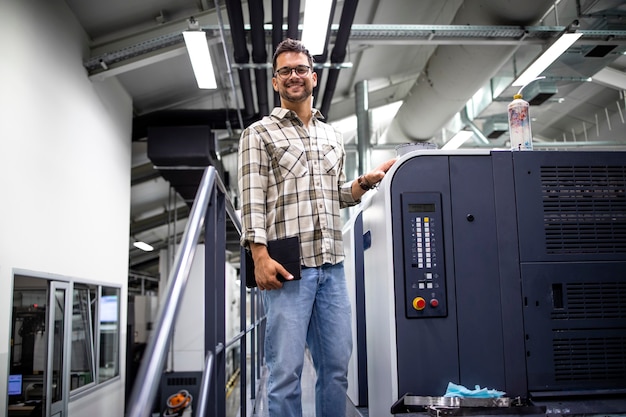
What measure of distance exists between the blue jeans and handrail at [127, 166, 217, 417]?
52cm

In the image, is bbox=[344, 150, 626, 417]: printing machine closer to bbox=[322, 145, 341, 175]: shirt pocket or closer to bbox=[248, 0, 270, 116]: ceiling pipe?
bbox=[322, 145, 341, 175]: shirt pocket

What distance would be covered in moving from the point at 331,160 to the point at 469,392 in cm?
88

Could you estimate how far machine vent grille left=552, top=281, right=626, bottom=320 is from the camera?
6.21 ft

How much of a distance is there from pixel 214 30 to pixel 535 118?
546 centimetres

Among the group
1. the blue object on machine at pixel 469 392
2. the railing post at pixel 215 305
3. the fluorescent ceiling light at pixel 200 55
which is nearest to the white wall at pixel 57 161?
the fluorescent ceiling light at pixel 200 55

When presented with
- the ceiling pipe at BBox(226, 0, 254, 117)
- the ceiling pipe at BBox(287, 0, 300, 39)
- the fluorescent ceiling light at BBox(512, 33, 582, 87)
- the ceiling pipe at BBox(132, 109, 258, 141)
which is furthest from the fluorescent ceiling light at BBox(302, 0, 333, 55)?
the ceiling pipe at BBox(132, 109, 258, 141)

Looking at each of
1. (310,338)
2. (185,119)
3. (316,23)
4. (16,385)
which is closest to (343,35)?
(316,23)

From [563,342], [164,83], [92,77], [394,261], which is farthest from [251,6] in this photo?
[563,342]

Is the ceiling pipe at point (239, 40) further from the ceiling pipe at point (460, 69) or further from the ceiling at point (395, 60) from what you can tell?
the ceiling pipe at point (460, 69)

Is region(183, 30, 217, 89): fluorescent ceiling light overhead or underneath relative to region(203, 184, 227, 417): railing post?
overhead

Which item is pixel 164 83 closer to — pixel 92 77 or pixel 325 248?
pixel 92 77

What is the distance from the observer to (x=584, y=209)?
6.45 ft

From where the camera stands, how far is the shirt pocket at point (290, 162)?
1.67 m

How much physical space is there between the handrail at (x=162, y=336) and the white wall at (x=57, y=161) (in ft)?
10.4
